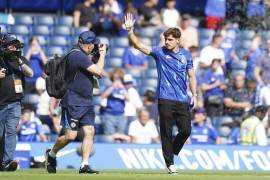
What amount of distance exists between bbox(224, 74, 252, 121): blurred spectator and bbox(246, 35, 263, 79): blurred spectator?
963 millimetres

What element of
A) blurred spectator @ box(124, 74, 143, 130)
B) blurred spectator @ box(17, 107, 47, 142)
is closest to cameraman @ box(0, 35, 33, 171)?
blurred spectator @ box(17, 107, 47, 142)

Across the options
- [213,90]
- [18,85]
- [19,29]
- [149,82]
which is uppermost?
[19,29]

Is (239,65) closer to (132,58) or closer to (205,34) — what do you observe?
(205,34)

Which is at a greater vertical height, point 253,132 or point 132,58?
point 132,58

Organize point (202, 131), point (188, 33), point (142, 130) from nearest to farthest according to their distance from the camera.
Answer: point (142, 130) < point (202, 131) < point (188, 33)

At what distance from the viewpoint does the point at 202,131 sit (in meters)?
22.2

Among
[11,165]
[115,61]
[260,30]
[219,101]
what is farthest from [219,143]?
[11,165]

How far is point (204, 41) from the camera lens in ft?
85.5

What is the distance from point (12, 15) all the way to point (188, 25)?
167 inches

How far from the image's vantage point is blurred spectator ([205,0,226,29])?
26.7 meters

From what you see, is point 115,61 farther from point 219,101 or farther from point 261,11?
point 261,11

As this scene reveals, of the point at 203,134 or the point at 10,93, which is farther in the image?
the point at 203,134

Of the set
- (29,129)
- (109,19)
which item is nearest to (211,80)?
(109,19)

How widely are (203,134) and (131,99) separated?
71.1 inches
